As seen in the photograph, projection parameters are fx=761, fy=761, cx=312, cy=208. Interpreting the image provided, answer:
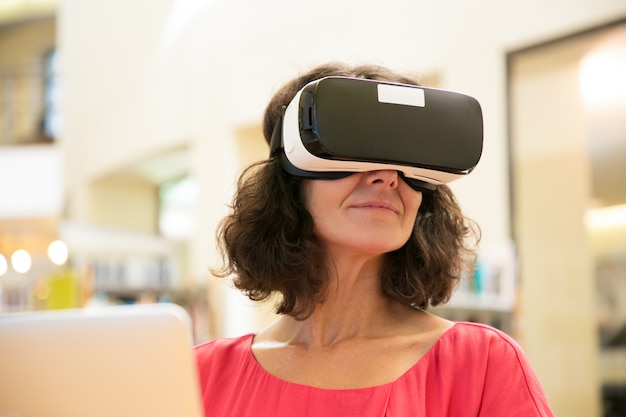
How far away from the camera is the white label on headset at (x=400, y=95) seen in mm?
1181

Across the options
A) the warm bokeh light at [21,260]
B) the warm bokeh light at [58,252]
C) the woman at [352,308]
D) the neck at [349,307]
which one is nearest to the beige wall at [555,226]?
the woman at [352,308]

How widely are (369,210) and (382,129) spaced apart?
13cm

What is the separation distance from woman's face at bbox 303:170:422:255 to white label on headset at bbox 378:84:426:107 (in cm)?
11

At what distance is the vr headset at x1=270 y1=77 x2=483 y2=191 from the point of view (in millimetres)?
1173

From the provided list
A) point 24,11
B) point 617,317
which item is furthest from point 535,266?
point 24,11

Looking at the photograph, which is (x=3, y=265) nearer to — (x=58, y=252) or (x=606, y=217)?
(x=58, y=252)

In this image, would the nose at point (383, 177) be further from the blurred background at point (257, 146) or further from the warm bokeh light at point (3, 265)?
the warm bokeh light at point (3, 265)

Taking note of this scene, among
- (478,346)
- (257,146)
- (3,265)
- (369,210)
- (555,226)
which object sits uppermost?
(257,146)

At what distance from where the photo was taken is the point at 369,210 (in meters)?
1.20

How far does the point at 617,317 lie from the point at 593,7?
1.32m

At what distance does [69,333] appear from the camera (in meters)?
0.76

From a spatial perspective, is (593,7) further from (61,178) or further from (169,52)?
(61,178)

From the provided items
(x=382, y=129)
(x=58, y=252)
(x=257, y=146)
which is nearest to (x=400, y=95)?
(x=382, y=129)

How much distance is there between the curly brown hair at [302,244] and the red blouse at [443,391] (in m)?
0.13
